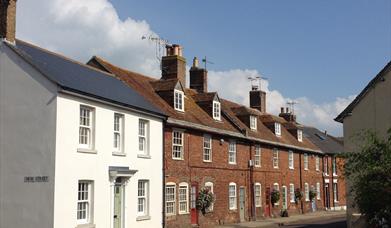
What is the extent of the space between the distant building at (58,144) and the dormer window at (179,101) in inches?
242

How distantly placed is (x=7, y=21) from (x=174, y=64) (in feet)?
47.6

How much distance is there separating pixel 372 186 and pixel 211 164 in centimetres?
1680

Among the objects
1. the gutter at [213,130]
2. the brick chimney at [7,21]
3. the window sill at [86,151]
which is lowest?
the window sill at [86,151]

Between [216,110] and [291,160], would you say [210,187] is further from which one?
[291,160]

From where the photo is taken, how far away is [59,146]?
19.9 metres

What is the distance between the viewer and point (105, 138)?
2283cm

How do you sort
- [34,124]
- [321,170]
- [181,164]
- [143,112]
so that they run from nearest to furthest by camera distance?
[34,124] < [143,112] < [181,164] < [321,170]

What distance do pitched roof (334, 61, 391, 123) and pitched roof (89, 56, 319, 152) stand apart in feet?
26.3

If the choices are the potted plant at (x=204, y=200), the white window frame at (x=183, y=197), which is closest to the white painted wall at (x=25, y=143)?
the white window frame at (x=183, y=197)

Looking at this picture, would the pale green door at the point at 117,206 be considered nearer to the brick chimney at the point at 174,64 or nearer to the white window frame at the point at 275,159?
the brick chimney at the point at 174,64

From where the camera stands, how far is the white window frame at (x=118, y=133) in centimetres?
2392

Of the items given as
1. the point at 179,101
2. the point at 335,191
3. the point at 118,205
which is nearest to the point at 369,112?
the point at 179,101

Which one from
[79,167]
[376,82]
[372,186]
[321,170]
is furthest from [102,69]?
[321,170]

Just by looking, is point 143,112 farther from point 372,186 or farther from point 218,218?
point 372,186
